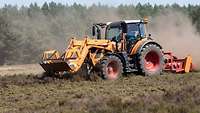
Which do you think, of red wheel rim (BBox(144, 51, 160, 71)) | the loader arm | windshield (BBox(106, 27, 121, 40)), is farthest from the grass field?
windshield (BBox(106, 27, 121, 40))

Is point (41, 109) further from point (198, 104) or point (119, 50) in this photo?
point (119, 50)

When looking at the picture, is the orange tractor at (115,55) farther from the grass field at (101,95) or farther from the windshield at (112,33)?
the grass field at (101,95)

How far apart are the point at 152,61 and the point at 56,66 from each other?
4.34 meters

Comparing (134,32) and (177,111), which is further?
(134,32)

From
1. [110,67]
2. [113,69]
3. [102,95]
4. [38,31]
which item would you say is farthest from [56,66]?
[38,31]

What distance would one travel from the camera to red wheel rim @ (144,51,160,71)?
2078cm

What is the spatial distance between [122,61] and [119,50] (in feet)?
1.44

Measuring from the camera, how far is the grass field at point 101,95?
11.1 m

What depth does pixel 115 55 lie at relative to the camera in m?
19.2

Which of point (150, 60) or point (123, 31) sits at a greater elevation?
point (123, 31)

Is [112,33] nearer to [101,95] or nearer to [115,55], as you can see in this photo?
[115,55]

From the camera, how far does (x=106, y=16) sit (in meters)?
39.8

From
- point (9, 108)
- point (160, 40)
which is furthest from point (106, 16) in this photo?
point (9, 108)

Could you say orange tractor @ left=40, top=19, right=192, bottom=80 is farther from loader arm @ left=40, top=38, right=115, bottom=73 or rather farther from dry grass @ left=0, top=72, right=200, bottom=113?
dry grass @ left=0, top=72, right=200, bottom=113
